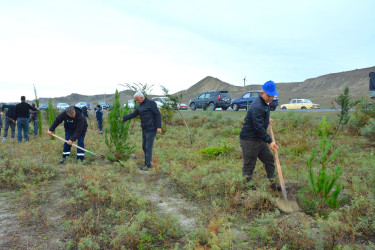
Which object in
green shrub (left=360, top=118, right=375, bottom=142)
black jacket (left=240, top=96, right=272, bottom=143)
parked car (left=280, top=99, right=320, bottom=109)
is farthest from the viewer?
parked car (left=280, top=99, right=320, bottom=109)

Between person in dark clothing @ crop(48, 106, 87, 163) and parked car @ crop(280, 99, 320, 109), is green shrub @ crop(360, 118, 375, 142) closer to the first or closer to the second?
person in dark clothing @ crop(48, 106, 87, 163)

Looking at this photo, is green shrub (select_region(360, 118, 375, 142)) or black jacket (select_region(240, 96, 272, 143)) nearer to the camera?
black jacket (select_region(240, 96, 272, 143))

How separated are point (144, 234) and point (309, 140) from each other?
763cm

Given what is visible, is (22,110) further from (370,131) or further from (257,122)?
(370,131)

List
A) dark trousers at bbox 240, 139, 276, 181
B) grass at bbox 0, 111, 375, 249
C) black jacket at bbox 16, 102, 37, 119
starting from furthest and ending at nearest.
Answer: black jacket at bbox 16, 102, 37, 119
dark trousers at bbox 240, 139, 276, 181
grass at bbox 0, 111, 375, 249

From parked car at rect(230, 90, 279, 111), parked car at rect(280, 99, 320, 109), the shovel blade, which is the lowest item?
the shovel blade

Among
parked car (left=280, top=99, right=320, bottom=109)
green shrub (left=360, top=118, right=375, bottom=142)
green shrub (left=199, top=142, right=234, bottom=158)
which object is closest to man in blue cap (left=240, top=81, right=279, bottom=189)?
green shrub (left=199, top=142, right=234, bottom=158)

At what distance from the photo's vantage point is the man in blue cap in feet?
14.0

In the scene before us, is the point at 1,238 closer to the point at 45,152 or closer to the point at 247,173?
the point at 247,173

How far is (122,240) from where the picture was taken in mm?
3076

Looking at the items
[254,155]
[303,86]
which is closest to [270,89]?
[254,155]

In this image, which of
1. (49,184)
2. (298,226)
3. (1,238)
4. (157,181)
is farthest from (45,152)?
(298,226)

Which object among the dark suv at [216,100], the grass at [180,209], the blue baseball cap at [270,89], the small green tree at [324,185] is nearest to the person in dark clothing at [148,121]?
the grass at [180,209]

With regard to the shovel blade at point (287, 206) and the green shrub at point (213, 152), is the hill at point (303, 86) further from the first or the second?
the shovel blade at point (287, 206)
